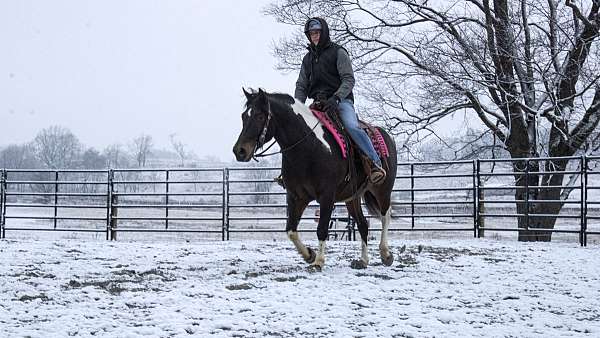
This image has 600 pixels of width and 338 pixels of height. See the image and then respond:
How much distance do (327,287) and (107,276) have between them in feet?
7.53

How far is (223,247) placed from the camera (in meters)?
9.24

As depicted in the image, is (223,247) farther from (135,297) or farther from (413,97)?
(413,97)

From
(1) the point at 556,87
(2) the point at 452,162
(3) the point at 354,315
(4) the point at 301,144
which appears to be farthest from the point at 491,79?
(3) the point at 354,315

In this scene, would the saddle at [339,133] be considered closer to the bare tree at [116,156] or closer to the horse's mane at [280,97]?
the horse's mane at [280,97]

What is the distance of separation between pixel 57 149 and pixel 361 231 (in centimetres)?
8832

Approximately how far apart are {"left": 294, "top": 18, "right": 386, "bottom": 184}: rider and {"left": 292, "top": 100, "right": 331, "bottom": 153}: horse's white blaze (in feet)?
0.67

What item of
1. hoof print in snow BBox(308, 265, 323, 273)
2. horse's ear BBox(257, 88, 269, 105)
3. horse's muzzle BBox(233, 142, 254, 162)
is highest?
horse's ear BBox(257, 88, 269, 105)

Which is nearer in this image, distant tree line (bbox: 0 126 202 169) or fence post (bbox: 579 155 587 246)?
fence post (bbox: 579 155 587 246)

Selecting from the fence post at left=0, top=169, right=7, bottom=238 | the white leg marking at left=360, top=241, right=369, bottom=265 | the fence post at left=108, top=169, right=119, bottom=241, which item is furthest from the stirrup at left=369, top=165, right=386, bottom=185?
the fence post at left=0, top=169, right=7, bottom=238

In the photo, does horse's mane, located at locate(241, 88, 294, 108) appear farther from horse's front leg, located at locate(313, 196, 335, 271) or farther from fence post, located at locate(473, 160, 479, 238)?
fence post, located at locate(473, 160, 479, 238)

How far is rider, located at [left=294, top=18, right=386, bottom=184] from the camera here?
668 cm

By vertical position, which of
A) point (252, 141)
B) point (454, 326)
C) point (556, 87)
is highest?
point (556, 87)

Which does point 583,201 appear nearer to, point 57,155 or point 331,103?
point 331,103

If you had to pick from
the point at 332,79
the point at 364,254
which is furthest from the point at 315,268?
the point at 332,79
